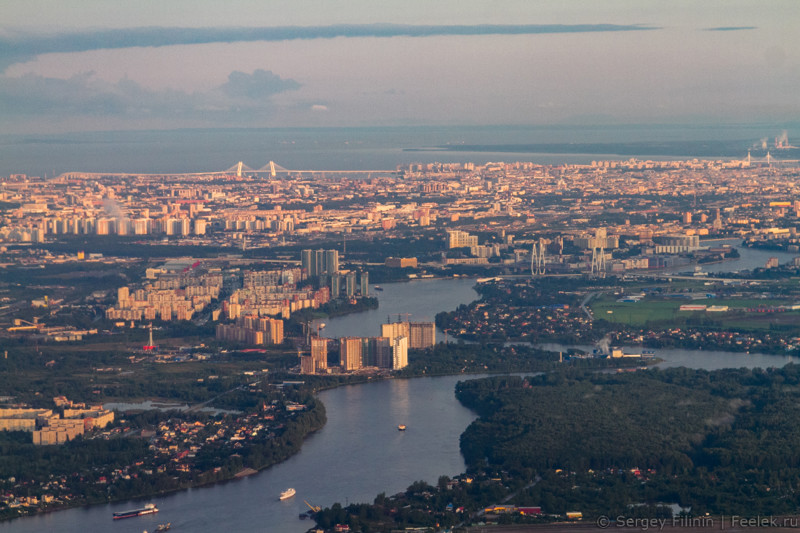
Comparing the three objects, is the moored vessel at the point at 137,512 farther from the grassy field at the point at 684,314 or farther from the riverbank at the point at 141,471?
the grassy field at the point at 684,314

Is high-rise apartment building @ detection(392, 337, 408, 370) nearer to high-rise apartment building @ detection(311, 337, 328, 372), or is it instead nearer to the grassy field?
high-rise apartment building @ detection(311, 337, 328, 372)

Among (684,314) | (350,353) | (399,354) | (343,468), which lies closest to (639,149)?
(684,314)

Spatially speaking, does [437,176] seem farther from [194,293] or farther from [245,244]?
[194,293]

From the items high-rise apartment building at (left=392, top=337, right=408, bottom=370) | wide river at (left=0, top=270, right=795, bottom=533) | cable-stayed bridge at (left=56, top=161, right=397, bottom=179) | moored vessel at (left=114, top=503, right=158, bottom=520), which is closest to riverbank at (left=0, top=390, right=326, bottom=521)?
wide river at (left=0, top=270, right=795, bottom=533)

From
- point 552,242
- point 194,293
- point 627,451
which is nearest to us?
point 627,451

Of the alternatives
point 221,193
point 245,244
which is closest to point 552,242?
point 245,244

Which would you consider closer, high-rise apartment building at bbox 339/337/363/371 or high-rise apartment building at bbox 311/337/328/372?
high-rise apartment building at bbox 311/337/328/372

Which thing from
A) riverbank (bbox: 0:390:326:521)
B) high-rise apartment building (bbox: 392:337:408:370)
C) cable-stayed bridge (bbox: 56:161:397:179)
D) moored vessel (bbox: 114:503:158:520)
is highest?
cable-stayed bridge (bbox: 56:161:397:179)

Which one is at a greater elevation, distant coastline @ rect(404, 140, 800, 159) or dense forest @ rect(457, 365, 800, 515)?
distant coastline @ rect(404, 140, 800, 159)

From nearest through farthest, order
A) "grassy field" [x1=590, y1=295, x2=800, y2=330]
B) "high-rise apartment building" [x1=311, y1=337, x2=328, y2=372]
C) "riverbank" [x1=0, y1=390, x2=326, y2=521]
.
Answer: "riverbank" [x1=0, y1=390, x2=326, y2=521] → "high-rise apartment building" [x1=311, y1=337, x2=328, y2=372] → "grassy field" [x1=590, y1=295, x2=800, y2=330]
